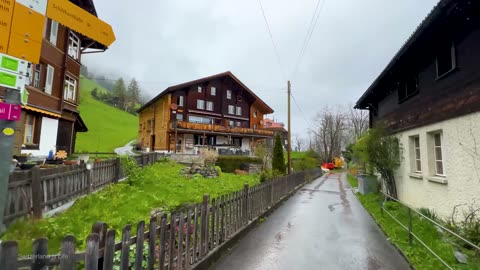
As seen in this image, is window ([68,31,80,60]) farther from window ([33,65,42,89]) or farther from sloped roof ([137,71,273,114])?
sloped roof ([137,71,273,114])

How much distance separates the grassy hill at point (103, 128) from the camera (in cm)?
5067

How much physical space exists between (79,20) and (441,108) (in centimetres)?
848

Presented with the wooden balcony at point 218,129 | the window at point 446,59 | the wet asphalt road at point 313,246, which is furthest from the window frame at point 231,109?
the window at point 446,59

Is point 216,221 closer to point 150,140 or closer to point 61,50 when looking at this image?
point 61,50

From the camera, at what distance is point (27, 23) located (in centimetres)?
205

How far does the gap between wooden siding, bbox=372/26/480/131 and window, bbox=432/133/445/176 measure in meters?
0.52

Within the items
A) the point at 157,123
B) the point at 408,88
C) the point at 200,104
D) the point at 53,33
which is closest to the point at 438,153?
the point at 408,88

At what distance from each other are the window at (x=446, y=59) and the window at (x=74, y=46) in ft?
63.0

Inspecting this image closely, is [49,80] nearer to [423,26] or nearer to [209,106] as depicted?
[423,26]

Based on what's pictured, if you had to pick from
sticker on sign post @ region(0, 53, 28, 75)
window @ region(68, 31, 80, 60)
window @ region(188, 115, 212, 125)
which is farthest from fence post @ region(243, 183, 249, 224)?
window @ region(188, 115, 212, 125)

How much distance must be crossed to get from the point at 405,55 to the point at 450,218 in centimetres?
539

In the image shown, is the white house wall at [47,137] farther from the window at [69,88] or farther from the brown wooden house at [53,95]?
the window at [69,88]

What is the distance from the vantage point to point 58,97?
1598 centimetres

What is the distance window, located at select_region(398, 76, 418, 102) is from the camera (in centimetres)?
990
